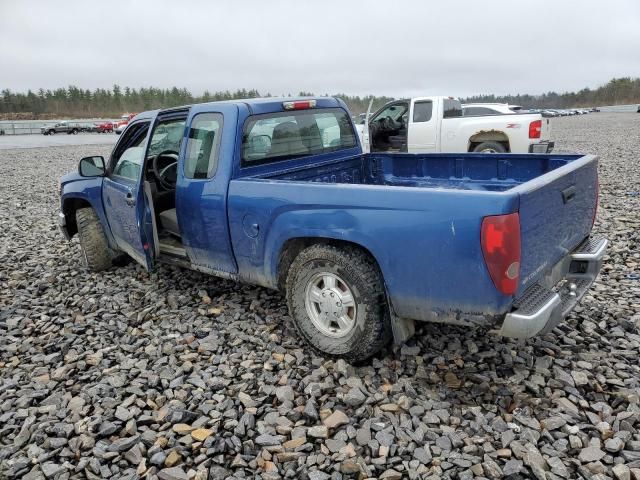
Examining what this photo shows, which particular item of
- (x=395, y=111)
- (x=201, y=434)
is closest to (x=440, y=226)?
(x=201, y=434)

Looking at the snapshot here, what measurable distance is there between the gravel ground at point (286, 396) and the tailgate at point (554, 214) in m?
0.76

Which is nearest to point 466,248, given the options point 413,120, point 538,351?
point 538,351

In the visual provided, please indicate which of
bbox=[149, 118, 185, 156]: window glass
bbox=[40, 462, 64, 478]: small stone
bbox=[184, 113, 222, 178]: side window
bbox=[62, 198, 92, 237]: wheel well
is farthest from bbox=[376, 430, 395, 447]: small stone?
bbox=[62, 198, 92, 237]: wheel well

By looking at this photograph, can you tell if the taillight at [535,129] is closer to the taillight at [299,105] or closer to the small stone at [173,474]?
the taillight at [299,105]

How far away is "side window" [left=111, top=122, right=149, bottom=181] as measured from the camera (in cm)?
514

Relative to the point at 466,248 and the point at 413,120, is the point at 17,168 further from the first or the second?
the point at 466,248

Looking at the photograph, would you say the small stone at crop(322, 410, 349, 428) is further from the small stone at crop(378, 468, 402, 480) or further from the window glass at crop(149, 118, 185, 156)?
the window glass at crop(149, 118, 185, 156)

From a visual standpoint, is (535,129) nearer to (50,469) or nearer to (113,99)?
(50,469)

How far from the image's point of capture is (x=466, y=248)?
2773mm

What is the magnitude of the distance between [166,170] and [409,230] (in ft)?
11.5

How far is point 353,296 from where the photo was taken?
342 cm

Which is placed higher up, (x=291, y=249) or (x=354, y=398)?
(x=291, y=249)

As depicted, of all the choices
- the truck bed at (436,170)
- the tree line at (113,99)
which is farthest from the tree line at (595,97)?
the truck bed at (436,170)

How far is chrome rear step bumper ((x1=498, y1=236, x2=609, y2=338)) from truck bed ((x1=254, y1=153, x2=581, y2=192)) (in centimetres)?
80
